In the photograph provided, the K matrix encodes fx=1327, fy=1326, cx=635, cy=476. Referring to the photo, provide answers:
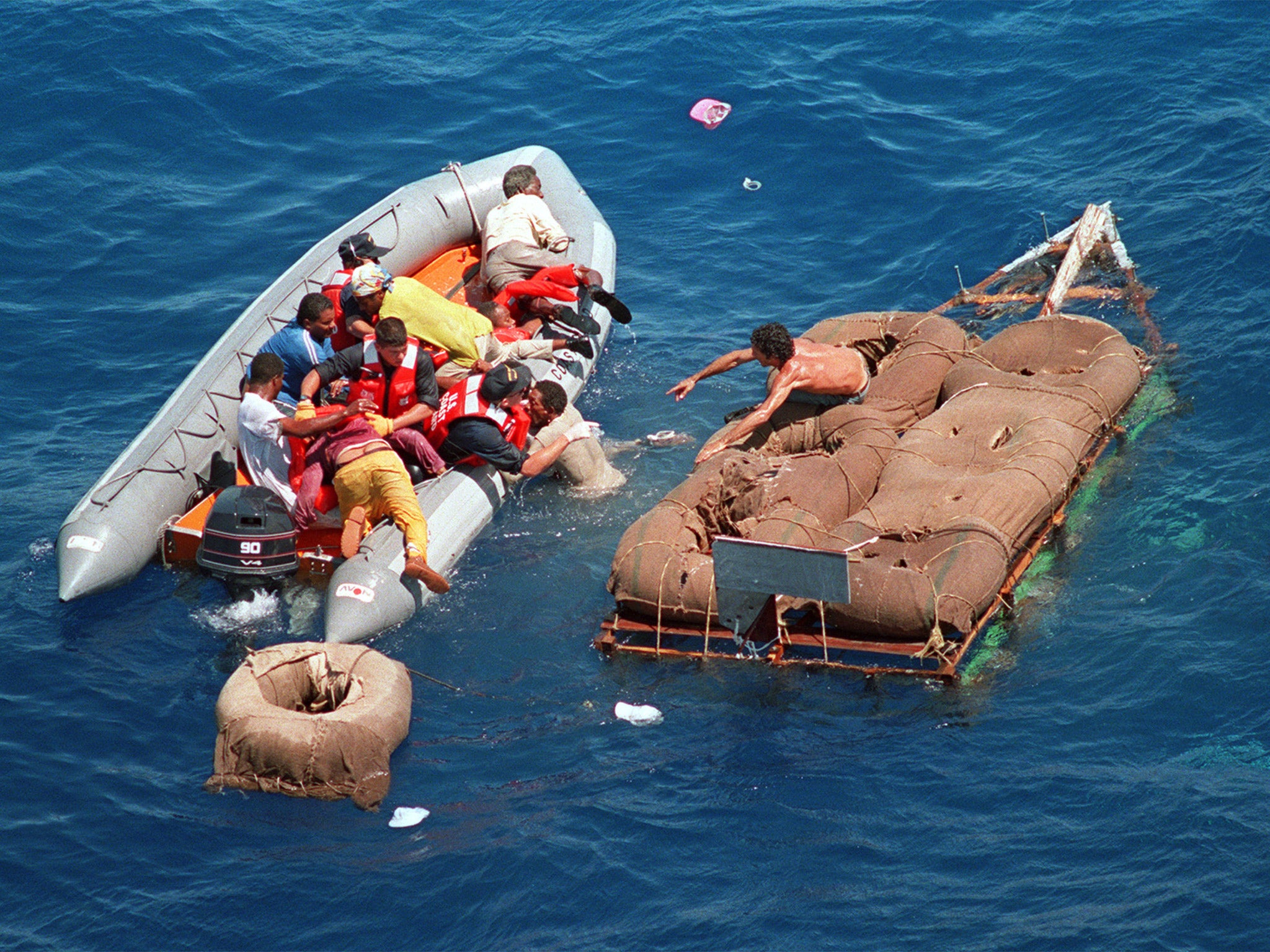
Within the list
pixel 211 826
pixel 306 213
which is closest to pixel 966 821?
pixel 211 826

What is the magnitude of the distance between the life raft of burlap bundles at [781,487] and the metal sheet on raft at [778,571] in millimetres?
418

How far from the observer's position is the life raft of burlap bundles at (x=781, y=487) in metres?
7.95

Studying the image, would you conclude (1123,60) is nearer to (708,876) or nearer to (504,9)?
(504,9)

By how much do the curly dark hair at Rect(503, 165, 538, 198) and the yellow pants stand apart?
164 inches

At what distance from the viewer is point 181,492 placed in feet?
30.0

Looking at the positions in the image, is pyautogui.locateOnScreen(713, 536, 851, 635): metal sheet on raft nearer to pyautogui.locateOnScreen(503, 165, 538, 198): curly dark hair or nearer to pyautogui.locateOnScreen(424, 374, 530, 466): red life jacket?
pyautogui.locateOnScreen(424, 374, 530, 466): red life jacket

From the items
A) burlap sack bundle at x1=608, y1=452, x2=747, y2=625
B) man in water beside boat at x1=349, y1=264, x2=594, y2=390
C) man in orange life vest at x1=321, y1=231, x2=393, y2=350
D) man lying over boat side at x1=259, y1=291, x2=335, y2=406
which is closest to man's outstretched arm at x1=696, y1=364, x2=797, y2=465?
burlap sack bundle at x1=608, y1=452, x2=747, y2=625

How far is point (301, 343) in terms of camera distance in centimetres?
934

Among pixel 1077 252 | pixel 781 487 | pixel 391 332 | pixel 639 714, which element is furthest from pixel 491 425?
pixel 1077 252

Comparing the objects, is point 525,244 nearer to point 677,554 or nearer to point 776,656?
point 677,554

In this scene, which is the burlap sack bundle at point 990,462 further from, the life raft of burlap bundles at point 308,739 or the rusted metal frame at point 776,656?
the life raft of burlap bundles at point 308,739

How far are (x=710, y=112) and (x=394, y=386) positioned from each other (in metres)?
8.69

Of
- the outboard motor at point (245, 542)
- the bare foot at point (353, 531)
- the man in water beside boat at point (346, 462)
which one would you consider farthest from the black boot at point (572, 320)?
the outboard motor at point (245, 542)

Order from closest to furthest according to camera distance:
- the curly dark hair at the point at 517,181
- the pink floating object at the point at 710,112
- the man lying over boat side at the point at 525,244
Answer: the man lying over boat side at the point at 525,244 < the curly dark hair at the point at 517,181 < the pink floating object at the point at 710,112
